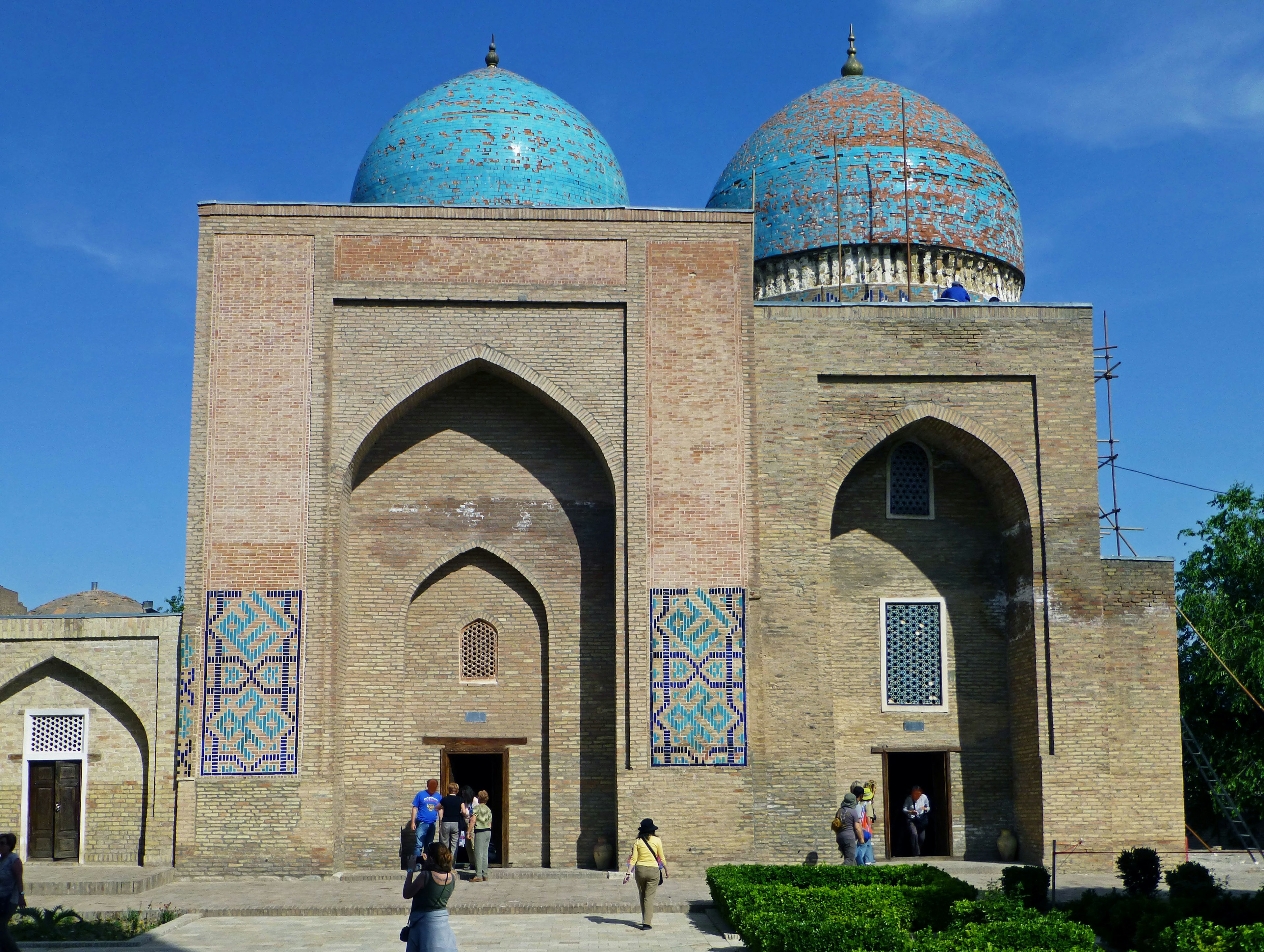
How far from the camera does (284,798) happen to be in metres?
13.4

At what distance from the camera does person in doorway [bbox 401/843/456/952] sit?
689 cm

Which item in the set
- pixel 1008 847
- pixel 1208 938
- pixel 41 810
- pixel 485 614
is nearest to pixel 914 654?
pixel 1008 847

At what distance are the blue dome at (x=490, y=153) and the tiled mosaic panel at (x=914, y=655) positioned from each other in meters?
5.83

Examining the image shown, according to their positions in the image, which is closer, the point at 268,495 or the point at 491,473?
the point at 268,495

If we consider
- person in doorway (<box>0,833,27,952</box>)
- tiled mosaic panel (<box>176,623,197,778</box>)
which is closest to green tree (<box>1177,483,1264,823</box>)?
tiled mosaic panel (<box>176,623,197,778</box>)

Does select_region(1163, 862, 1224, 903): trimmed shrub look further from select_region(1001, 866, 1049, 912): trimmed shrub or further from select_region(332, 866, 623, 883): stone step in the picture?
select_region(332, 866, 623, 883): stone step

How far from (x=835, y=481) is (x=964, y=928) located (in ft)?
23.0

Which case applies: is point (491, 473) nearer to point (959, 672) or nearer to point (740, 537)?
point (740, 537)

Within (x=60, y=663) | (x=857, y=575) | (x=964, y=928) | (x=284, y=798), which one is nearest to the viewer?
(x=964, y=928)

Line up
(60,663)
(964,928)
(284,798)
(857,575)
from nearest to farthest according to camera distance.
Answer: (964,928)
(284,798)
(60,663)
(857,575)

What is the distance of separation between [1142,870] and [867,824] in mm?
2747

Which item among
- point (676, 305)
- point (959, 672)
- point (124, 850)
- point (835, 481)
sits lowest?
point (124, 850)

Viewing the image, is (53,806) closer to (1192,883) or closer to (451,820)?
(451,820)

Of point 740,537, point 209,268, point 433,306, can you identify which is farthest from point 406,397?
point 740,537
